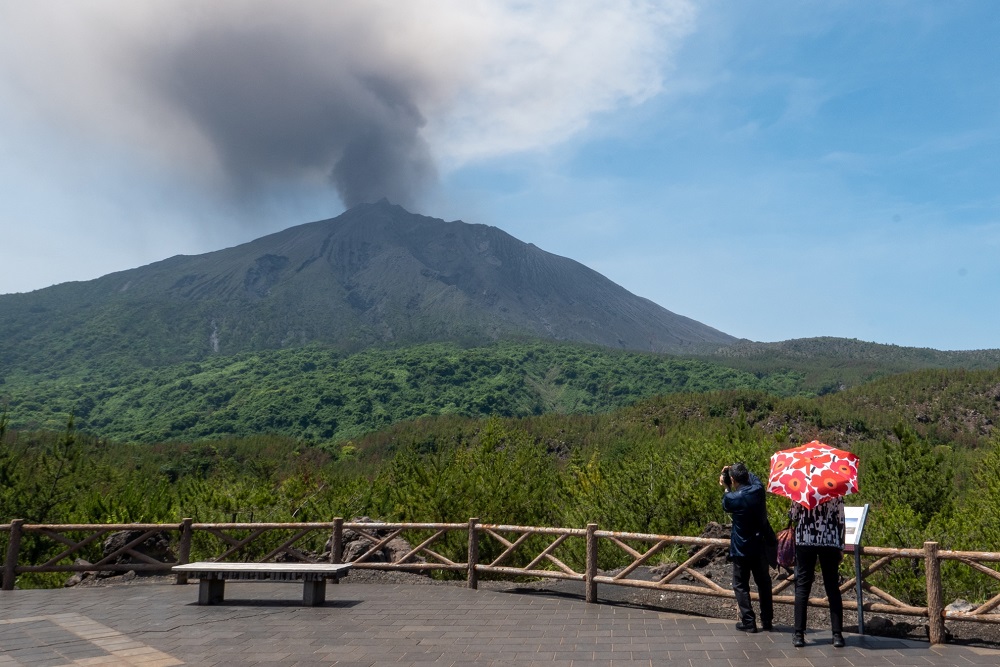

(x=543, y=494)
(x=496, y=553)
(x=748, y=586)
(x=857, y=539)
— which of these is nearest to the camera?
(x=857, y=539)

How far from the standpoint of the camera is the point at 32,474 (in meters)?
26.5

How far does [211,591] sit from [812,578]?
8.52 m

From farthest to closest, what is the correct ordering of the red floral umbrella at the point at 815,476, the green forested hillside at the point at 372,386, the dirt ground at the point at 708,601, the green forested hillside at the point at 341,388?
1. the green forested hillside at the point at 341,388
2. the green forested hillside at the point at 372,386
3. the dirt ground at the point at 708,601
4. the red floral umbrella at the point at 815,476

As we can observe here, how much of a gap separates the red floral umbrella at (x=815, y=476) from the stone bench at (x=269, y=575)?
6500 millimetres

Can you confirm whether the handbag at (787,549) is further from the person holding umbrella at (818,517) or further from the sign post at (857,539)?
the sign post at (857,539)

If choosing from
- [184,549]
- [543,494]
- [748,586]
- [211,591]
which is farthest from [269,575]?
[543,494]

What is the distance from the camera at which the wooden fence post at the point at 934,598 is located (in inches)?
315

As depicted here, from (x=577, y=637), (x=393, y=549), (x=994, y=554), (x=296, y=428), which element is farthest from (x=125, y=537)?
(x=296, y=428)

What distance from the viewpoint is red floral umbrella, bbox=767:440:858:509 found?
7.63m

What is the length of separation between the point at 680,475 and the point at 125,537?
14.7 meters

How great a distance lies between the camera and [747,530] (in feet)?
27.0

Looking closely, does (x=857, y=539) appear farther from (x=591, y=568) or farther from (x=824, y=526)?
(x=591, y=568)

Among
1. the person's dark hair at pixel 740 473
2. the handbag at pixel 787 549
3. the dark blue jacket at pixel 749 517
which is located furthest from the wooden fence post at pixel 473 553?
the handbag at pixel 787 549

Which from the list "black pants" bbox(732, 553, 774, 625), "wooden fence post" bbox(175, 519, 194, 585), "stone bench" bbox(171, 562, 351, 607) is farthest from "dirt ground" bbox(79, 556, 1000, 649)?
"stone bench" bbox(171, 562, 351, 607)
